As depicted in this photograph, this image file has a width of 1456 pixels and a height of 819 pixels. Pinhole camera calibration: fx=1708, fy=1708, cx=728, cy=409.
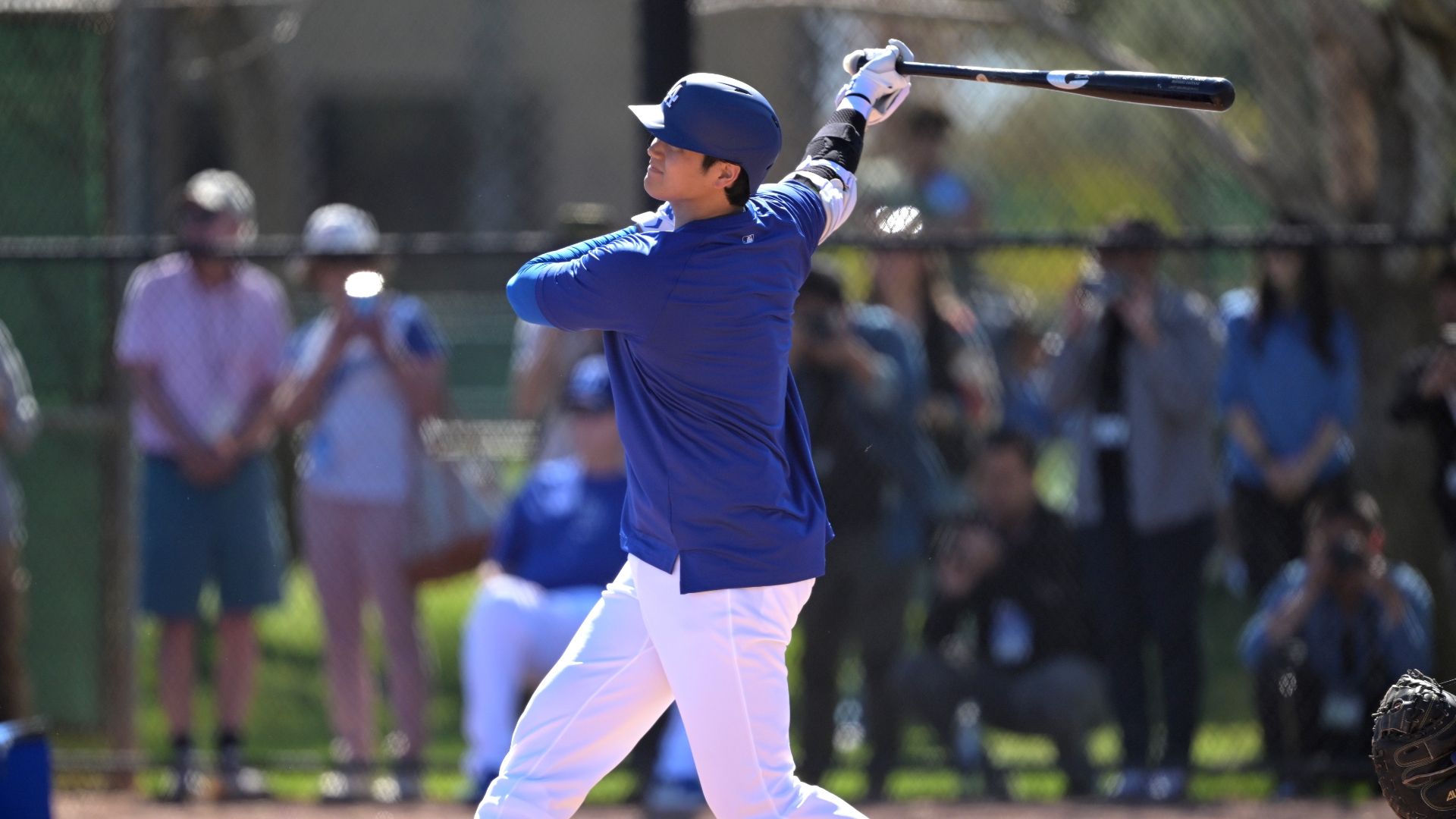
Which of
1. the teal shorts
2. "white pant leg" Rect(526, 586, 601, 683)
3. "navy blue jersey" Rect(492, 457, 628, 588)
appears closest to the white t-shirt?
the teal shorts

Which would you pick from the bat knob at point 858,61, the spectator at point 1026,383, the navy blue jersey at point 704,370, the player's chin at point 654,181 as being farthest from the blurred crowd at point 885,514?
the player's chin at point 654,181

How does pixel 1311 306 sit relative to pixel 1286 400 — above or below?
above

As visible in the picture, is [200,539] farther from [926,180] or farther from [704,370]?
[926,180]

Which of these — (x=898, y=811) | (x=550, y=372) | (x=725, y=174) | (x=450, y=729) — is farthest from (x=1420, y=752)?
(x=450, y=729)

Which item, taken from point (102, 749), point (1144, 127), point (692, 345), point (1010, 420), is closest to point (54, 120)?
point (102, 749)

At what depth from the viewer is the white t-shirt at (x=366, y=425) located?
6008 millimetres

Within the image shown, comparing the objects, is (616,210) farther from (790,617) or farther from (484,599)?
(790,617)

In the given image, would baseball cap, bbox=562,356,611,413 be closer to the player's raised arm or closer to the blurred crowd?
the blurred crowd

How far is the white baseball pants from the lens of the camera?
3.28 meters

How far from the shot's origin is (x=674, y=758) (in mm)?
5363

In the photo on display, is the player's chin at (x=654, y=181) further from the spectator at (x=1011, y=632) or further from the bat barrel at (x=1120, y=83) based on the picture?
the spectator at (x=1011, y=632)

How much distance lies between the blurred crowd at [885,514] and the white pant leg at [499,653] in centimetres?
1

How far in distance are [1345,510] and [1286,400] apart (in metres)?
0.42

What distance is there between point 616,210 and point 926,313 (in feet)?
18.4
